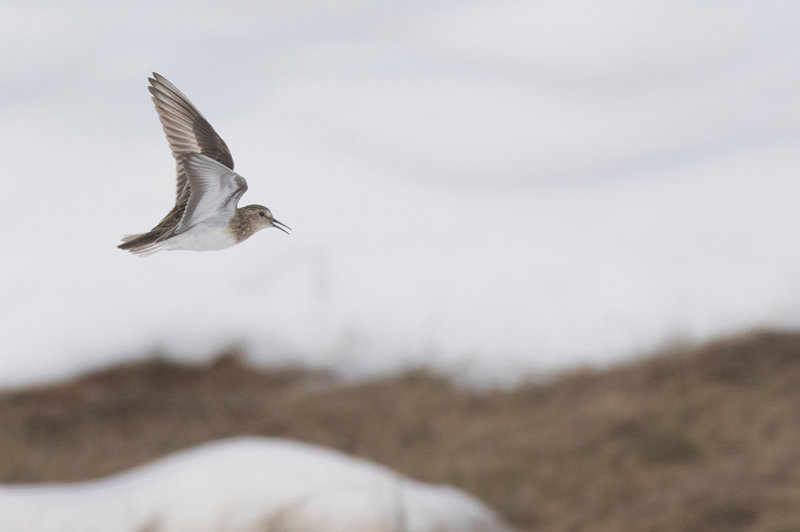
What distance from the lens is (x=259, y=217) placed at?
142 cm

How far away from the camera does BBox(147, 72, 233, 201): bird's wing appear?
4.82 ft

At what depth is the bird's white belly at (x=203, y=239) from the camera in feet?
3.86

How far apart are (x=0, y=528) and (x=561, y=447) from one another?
2.40m

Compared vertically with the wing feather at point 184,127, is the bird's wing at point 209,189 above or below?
below

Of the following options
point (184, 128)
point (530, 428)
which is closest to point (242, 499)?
point (530, 428)

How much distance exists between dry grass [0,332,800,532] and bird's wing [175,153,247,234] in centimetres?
311

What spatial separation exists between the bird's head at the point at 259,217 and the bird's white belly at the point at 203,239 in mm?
142

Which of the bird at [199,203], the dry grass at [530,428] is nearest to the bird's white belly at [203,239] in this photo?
the bird at [199,203]

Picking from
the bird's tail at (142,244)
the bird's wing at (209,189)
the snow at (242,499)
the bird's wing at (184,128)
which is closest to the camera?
the bird's tail at (142,244)

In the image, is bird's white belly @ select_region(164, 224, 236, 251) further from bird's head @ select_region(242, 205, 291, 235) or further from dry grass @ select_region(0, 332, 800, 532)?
dry grass @ select_region(0, 332, 800, 532)

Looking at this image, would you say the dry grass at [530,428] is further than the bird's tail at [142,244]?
Yes

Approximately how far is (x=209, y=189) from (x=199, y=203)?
31 mm

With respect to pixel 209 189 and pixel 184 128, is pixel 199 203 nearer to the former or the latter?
pixel 209 189

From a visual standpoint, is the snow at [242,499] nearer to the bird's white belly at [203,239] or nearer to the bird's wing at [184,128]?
the bird's wing at [184,128]
